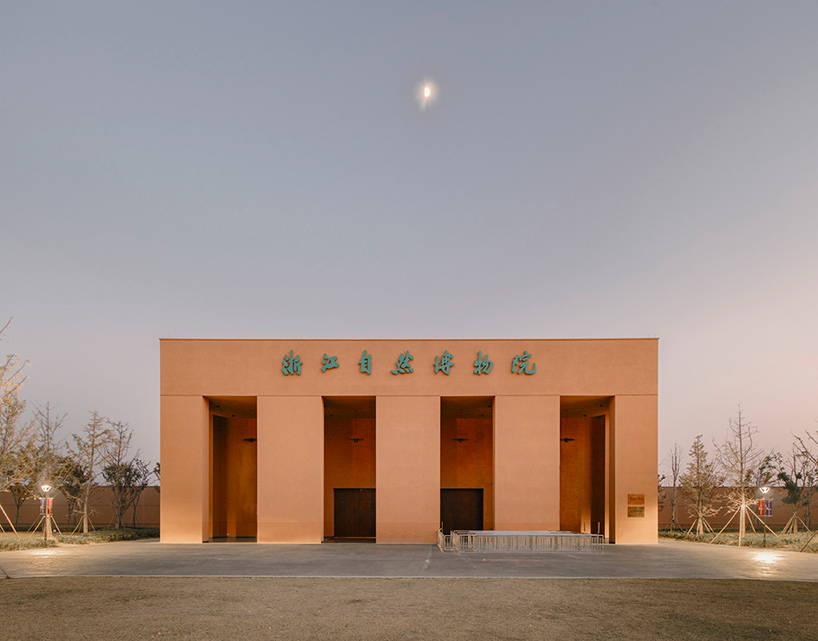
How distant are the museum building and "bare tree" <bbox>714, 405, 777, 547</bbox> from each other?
12.8 feet

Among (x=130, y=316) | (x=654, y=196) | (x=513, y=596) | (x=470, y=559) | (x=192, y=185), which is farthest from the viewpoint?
(x=130, y=316)

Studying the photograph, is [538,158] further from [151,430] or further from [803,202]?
[151,430]

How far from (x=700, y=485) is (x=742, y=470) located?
557cm

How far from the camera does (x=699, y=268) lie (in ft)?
83.2

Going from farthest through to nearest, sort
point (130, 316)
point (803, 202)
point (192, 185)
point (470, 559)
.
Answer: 1. point (130, 316)
2. point (192, 185)
3. point (803, 202)
4. point (470, 559)

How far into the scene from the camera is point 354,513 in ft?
86.7

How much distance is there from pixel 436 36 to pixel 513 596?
17384 mm

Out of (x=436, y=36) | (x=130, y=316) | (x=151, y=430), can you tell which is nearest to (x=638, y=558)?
(x=436, y=36)

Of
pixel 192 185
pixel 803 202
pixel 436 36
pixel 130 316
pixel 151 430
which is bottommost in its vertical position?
pixel 151 430

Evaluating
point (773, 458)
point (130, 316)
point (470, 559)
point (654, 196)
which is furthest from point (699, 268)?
point (130, 316)

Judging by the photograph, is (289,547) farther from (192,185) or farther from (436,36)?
(436,36)

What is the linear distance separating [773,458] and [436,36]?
26.2 m

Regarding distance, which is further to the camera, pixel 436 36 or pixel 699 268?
pixel 699 268

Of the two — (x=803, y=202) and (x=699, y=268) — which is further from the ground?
(x=803, y=202)
